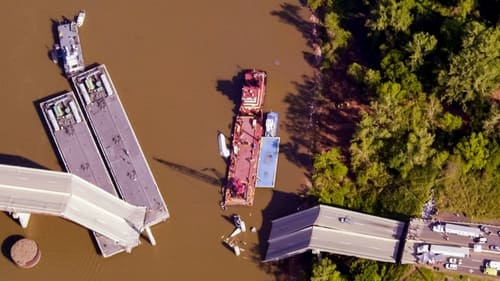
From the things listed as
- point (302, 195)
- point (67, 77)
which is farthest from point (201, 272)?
point (67, 77)

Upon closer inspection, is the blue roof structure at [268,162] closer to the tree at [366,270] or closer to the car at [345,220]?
the car at [345,220]

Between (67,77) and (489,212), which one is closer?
(489,212)

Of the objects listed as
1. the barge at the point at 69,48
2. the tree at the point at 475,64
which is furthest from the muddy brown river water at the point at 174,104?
the tree at the point at 475,64

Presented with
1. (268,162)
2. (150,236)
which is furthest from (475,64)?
(150,236)

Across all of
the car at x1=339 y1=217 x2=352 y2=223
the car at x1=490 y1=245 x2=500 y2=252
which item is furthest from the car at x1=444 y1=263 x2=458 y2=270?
the car at x1=339 y1=217 x2=352 y2=223

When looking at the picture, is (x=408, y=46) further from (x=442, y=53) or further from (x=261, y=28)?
(x=261, y=28)

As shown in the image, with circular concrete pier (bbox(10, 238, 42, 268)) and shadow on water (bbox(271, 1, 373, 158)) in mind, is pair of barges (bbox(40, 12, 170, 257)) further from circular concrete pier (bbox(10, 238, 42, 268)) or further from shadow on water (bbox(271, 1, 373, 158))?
shadow on water (bbox(271, 1, 373, 158))
